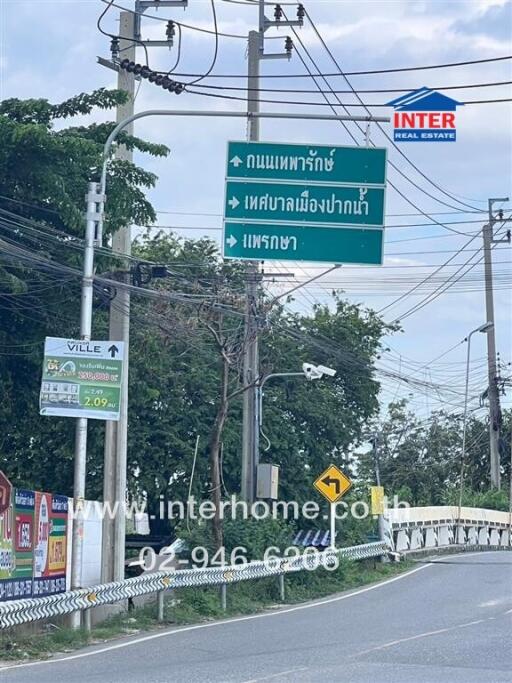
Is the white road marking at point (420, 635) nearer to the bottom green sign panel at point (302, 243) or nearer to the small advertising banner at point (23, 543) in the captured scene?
the bottom green sign panel at point (302, 243)

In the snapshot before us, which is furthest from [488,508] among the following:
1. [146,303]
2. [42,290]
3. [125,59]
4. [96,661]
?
[96,661]

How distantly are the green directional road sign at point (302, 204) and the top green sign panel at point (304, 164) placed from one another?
0.42 ft

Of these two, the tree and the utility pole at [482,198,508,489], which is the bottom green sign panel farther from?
the utility pole at [482,198,508,489]

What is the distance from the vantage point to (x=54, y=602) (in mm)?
16609

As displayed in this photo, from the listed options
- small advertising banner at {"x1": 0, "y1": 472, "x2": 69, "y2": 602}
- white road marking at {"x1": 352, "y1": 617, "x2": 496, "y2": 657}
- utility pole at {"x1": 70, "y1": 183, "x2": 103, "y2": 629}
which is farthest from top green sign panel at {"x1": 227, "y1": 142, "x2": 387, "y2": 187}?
white road marking at {"x1": 352, "y1": 617, "x2": 496, "y2": 657}

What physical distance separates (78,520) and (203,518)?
25.2 ft

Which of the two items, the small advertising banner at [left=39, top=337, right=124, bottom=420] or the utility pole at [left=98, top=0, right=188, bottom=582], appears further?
the utility pole at [left=98, top=0, right=188, bottom=582]

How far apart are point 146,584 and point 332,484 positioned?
33.0ft

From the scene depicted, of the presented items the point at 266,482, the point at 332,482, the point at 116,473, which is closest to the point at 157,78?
the point at 116,473

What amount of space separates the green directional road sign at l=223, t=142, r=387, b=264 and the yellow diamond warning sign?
1242 centimetres

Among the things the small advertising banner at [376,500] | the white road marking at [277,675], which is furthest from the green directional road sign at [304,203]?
the small advertising banner at [376,500]

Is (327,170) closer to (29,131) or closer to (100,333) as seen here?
(29,131)

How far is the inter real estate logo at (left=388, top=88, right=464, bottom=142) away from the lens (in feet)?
51.9

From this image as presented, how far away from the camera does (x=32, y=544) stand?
735 inches
